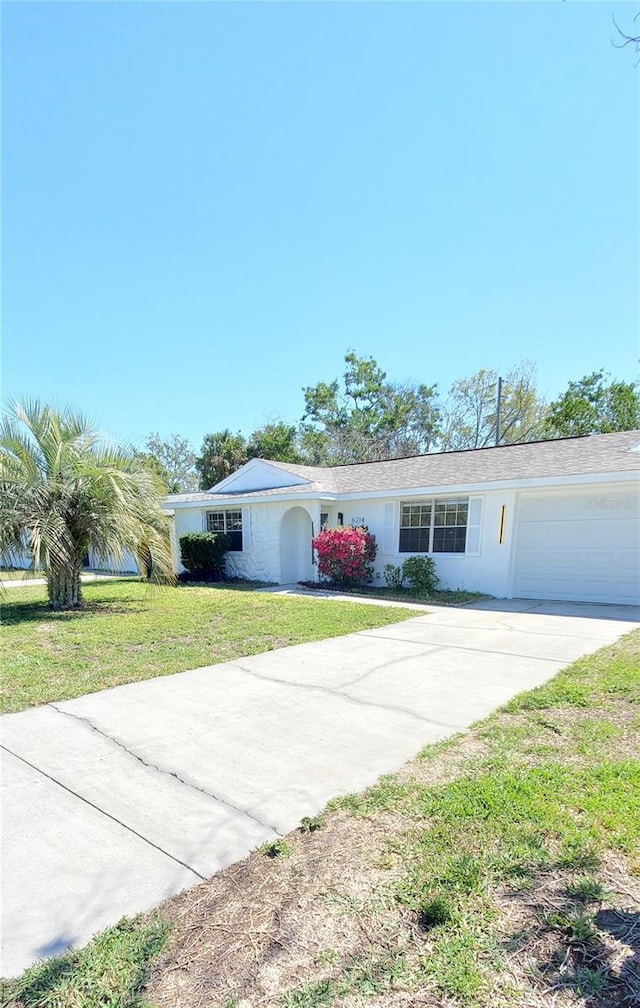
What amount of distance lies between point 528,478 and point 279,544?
7652 millimetres

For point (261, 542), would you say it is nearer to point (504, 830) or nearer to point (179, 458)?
point (504, 830)

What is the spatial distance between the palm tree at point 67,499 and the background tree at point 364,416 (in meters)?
22.9

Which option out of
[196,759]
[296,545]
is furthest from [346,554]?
[196,759]

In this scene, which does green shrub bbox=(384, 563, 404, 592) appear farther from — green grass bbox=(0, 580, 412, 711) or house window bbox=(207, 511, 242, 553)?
house window bbox=(207, 511, 242, 553)

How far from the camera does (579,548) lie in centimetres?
1096

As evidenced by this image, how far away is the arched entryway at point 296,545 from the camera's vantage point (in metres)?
15.5

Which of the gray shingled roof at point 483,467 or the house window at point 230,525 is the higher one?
the gray shingled roof at point 483,467

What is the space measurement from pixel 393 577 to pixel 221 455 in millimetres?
17306

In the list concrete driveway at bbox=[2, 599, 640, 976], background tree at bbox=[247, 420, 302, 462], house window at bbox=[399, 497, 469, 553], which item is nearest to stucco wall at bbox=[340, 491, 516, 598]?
house window at bbox=[399, 497, 469, 553]

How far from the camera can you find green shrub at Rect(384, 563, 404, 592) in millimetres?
12898

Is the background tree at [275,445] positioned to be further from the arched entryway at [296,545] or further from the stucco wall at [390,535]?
the arched entryway at [296,545]

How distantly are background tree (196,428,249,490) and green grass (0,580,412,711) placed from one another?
15932 millimetres

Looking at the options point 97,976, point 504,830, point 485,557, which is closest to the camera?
point 97,976

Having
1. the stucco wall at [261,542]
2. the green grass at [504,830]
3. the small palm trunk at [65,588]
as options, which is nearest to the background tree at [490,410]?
the stucco wall at [261,542]
